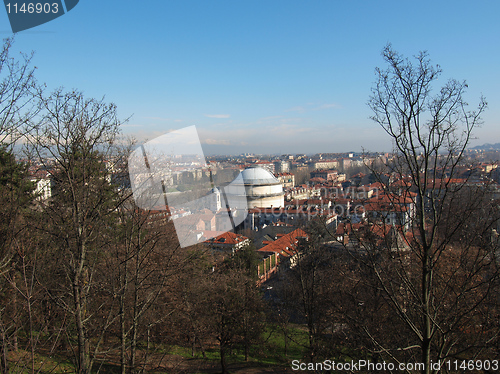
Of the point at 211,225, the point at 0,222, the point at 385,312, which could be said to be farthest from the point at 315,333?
the point at 211,225

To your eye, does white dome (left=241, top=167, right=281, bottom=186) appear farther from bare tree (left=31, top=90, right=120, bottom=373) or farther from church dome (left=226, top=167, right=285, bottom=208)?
bare tree (left=31, top=90, right=120, bottom=373)

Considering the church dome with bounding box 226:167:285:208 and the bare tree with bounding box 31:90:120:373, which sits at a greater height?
the bare tree with bounding box 31:90:120:373

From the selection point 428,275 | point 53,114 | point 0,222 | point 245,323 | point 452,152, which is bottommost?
point 245,323

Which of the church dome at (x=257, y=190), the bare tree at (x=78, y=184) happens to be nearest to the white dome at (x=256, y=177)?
the church dome at (x=257, y=190)

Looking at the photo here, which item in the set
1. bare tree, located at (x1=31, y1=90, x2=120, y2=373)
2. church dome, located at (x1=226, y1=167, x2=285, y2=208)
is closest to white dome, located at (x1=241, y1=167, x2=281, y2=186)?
church dome, located at (x1=226, y1=167, x2=285, y2=208)

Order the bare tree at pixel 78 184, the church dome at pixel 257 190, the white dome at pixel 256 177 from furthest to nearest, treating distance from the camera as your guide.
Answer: the white dome at pixel 256 177
the church dome at pixel 257 190
the bare tree at pixel 78 184

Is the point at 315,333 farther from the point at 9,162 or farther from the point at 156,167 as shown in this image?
the point at 9,162

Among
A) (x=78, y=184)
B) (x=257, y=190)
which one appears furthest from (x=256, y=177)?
(x=78, y=184)

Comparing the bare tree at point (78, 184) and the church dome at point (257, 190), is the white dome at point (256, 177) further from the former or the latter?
the bare tree at point (78, 184)
